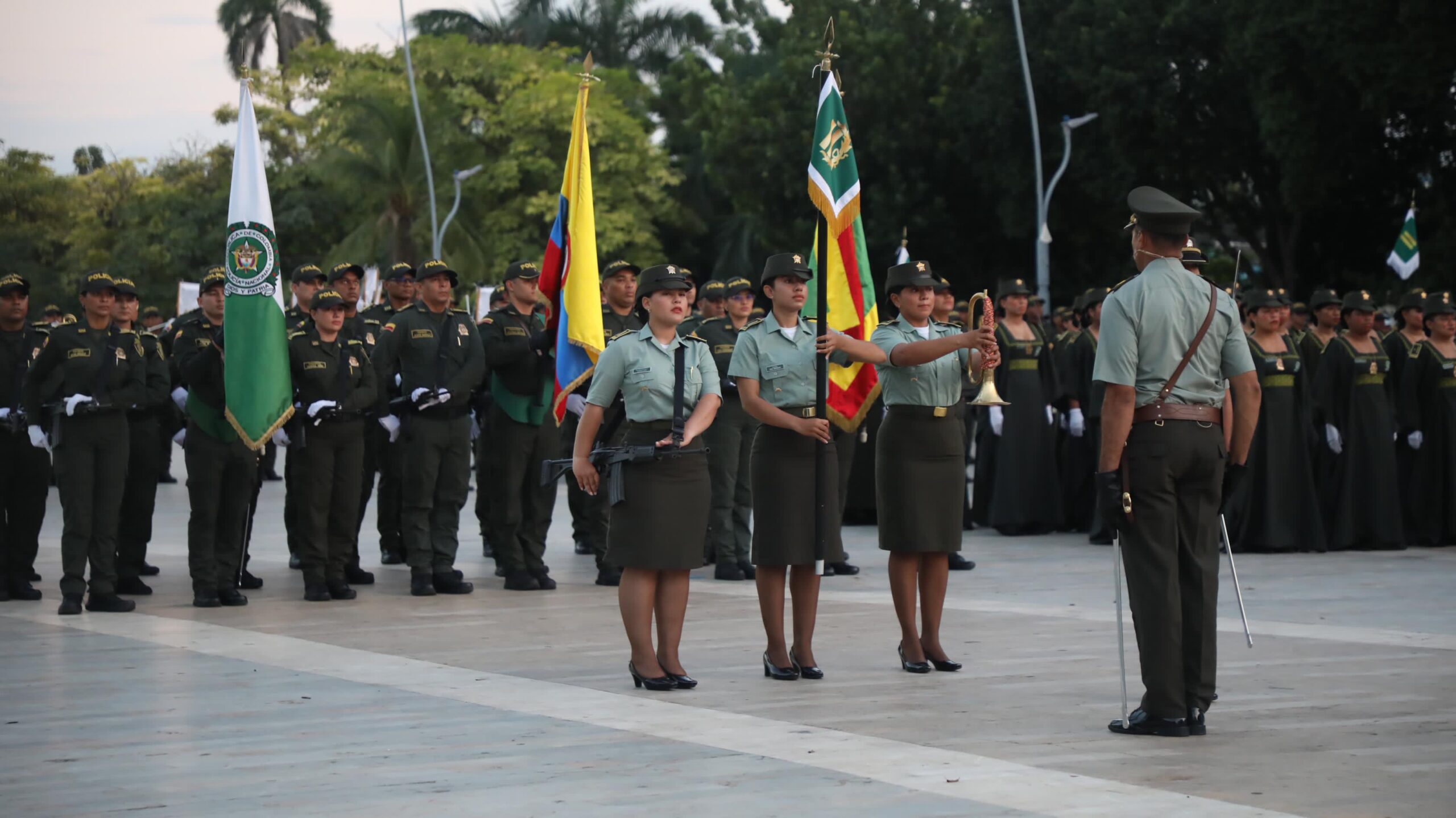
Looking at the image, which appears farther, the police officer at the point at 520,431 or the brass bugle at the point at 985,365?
Answer: the police officer at the point at 520,431

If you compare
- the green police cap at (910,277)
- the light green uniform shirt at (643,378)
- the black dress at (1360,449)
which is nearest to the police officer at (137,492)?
the light green uniform shirt at (643,378)

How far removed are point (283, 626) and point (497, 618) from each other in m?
1.31

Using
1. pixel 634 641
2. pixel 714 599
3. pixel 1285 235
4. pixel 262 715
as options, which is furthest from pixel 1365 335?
pixel 1285 235

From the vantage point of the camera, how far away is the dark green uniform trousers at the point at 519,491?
12641mm

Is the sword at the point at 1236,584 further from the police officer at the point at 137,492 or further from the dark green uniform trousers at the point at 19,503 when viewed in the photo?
the dark green uniform trousers at the point at 19,503

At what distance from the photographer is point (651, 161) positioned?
195 feet

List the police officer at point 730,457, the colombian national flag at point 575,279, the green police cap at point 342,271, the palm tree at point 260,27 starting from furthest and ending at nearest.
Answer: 1. the palm tree at point 260,27
2. the police officer at point 730,457
3. the green police cap at point 342,271
4. the colombian national flag at point 575,279

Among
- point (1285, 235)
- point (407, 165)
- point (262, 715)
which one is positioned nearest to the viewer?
point (262, 715)

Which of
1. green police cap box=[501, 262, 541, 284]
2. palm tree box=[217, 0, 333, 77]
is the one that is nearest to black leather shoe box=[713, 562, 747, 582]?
green police cap box=[501, 262, 541, 284]

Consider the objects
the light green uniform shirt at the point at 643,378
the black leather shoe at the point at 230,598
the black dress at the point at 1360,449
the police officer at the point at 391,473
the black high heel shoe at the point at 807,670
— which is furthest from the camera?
the black dress at the point at 1360,449

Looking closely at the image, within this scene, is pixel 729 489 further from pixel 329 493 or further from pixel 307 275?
pixel 307 275

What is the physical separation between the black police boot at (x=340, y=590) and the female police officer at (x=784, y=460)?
425cm

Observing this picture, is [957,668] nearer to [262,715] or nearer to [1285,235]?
[262,715]

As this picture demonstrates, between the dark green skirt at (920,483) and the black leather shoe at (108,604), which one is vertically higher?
the dark green skirt at (920,483)
